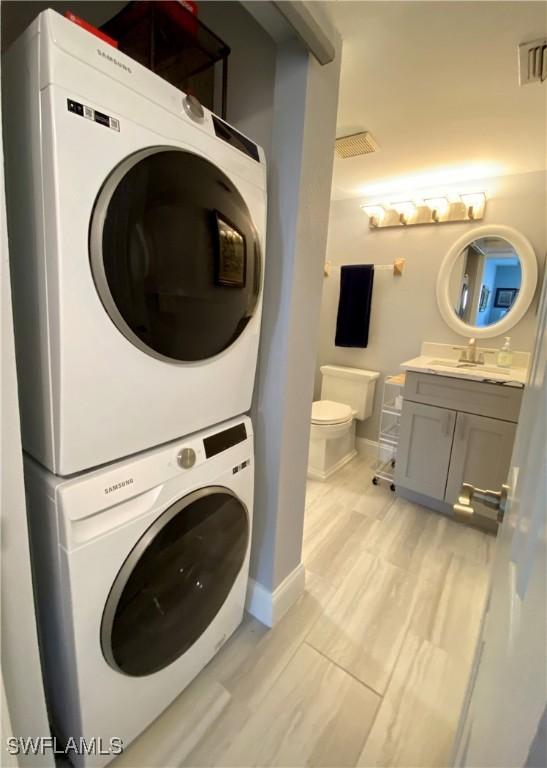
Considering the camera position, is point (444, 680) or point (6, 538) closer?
point (6, 538)

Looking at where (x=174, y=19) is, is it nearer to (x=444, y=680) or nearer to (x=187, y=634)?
(x=187, y=634)

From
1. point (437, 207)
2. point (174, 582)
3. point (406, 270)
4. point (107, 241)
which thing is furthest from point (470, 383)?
point (107, 241)

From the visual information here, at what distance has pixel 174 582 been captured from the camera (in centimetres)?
87

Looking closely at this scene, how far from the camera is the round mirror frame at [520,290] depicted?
2.12 metres

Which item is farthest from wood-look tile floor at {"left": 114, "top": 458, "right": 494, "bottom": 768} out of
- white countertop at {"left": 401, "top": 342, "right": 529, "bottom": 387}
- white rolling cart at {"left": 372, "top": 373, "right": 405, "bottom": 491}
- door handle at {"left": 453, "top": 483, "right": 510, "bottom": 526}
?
white countertop at {"left": 401, "top": 342, "right": 529, "bottom": 387}

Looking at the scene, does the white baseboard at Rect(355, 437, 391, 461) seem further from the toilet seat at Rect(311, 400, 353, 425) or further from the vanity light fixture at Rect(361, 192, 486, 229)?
the vanity light fixture at Rect(361, 192, 486, 229)

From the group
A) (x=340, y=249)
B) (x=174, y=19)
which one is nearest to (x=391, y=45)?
(x=174, y=19)

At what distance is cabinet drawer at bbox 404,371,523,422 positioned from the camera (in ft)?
5.89

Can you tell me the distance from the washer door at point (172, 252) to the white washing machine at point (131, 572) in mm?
293

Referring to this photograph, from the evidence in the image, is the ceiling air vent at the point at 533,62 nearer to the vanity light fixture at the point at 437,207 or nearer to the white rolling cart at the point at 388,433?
the vanity light fixture at the point at 437,207

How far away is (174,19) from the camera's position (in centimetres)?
92

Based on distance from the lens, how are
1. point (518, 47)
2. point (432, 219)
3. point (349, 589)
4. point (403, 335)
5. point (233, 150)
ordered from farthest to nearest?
point (403, 335) < point (432, 219) < point (349, 589) < point (518, 47) < point (233, 150)

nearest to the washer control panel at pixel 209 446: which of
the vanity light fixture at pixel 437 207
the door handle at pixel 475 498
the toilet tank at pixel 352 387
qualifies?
the door handle at pixel 475 498

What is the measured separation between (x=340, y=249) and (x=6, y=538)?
2.87 metres
